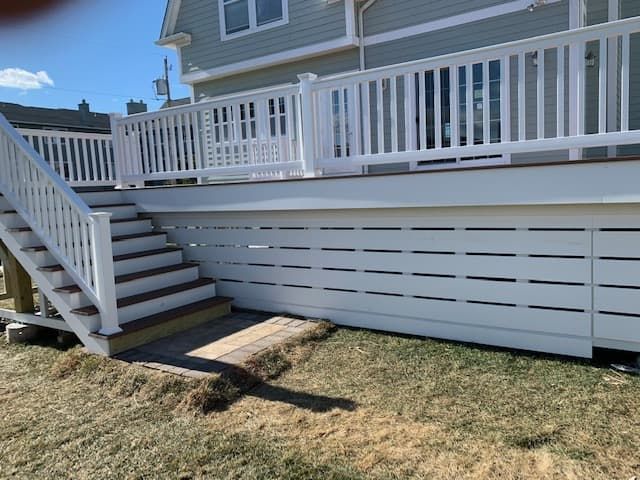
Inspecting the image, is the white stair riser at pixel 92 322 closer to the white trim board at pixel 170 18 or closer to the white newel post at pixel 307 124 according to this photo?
the white newel post at pixel 307 124

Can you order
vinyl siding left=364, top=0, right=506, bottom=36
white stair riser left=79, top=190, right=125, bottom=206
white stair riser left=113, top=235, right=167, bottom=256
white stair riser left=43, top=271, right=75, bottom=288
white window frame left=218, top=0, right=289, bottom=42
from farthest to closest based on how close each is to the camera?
white window frame left=218, top=0, right=289, bottom=42 → vinyl siding left=364, top=0, right=506, bottom=36 → white stair riser left=79, top=190, right=125, bottom=206 → white stair riser left=113, top=235, right=167, bottom=256 → white stair riser left=43, top=271, right=75, bottom=288

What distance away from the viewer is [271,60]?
7566mm

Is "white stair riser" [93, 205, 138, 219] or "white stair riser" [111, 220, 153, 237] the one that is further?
"white stair riser" [93, 205, 138, 219]

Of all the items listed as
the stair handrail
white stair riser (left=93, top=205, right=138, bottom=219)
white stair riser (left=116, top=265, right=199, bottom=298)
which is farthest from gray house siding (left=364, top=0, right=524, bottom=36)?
the stair handrail

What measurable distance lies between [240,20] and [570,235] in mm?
6576

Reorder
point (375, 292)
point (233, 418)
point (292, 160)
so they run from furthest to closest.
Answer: point (292, 160) → point (375, 292) → point (233, 418)

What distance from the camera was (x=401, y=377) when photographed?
3311 mm

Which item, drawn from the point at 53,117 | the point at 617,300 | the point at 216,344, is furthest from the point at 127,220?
the point at 53,117

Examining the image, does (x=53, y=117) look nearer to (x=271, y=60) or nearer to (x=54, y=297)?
(x=271, y=60)

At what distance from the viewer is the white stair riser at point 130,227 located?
527cm

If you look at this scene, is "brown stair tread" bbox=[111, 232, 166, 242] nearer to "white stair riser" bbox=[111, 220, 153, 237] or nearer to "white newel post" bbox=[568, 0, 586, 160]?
"white stair riser" bbox=[111, 220, 153, 237]

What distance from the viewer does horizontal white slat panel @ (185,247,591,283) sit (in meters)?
3.48

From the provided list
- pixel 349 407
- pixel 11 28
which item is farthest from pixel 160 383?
pixel 11 28

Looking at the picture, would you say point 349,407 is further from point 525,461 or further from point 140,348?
point 140,348
